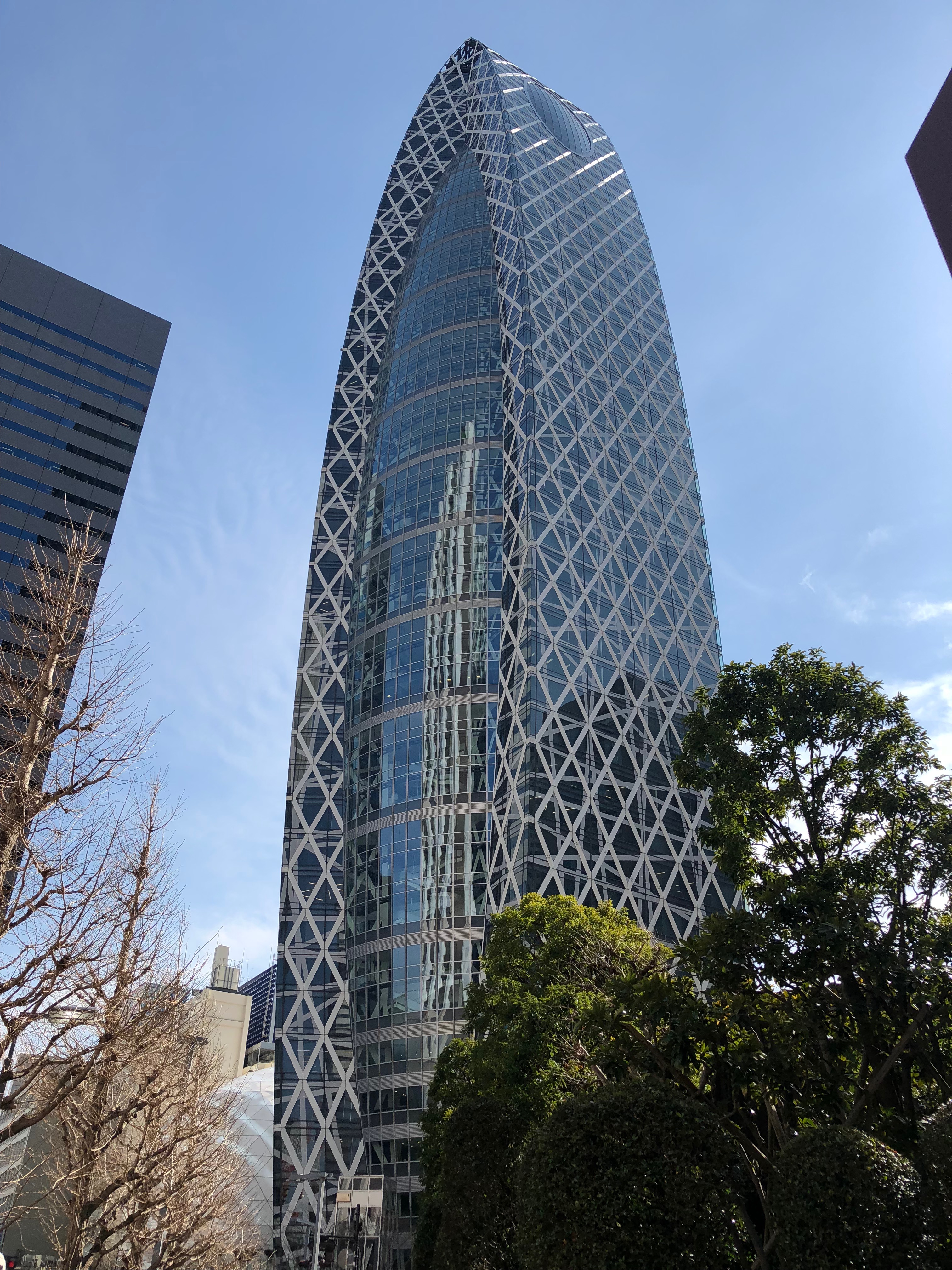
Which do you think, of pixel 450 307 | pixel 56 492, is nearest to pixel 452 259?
pixel 450 307

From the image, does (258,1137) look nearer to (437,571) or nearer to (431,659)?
(431,659)

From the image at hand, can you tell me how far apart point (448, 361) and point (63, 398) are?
39.5m

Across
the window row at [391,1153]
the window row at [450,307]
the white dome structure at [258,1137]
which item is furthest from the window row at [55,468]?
the window row at [391,1153]

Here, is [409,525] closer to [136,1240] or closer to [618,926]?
[618,926]

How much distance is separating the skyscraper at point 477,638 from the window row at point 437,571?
0.60 ft

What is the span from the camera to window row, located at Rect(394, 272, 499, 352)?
78.9 m

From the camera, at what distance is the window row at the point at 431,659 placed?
66.2 metres

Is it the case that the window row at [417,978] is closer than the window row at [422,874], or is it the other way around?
the window row at [417,978]

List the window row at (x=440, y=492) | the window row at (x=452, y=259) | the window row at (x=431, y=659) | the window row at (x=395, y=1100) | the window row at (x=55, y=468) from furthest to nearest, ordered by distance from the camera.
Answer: the window row at (x=55, y=468) → the window row at (x=452, y=259) → the window row at (x=440, y=492) → the window row at (x=431, y=659) → the window row at (x=395, y=1100)

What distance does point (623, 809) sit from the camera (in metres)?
62.3

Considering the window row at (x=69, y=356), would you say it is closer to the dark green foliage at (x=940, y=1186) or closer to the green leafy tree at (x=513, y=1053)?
the green leafy tree at (x=513, y=1053)

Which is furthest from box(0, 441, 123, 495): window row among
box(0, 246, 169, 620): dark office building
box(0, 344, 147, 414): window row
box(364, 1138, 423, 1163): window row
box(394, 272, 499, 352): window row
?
box(364, 1138, 423, 1163): window row

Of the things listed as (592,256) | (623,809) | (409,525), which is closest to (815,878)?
(623,809)

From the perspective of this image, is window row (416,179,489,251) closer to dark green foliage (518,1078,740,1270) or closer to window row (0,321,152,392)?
window row (0,321,152,392)
